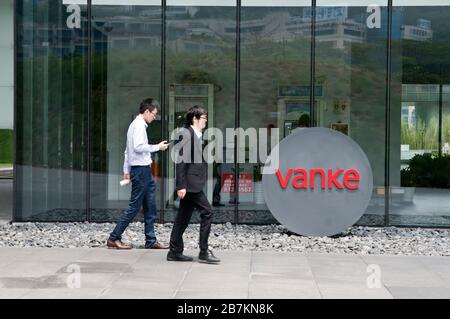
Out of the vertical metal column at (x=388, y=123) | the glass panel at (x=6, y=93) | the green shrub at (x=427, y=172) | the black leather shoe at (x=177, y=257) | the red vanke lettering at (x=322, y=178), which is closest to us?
the black leather shoe at (x=177, y=257)

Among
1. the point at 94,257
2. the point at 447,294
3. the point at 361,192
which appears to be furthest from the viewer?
the point at 361,192

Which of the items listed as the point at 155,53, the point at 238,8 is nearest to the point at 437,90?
the point at 238,8

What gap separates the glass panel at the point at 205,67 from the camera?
43.6ft

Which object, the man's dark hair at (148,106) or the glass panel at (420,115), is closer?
the man's dark hair at (148,106)

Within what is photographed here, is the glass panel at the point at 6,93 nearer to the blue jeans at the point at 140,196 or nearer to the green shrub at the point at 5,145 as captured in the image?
the green shrub at the point at 5,145

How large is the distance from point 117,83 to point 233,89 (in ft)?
7.08

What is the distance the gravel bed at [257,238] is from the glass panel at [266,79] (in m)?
0.70

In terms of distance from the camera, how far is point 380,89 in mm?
13141

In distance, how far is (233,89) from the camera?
13297 mm

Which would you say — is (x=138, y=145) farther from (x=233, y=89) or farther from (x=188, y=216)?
(x=233, y=89)

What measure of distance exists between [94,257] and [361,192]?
4.23m

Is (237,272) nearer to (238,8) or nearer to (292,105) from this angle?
(292,105)

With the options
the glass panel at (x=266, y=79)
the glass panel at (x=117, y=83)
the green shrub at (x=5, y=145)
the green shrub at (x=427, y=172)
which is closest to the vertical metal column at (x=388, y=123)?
the green shrub at (x=427, y=172)

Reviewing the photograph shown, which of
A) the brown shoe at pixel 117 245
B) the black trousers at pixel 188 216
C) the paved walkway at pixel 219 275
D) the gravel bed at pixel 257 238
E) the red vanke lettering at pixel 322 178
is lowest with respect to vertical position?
the gravel bed at pixel 257 238
